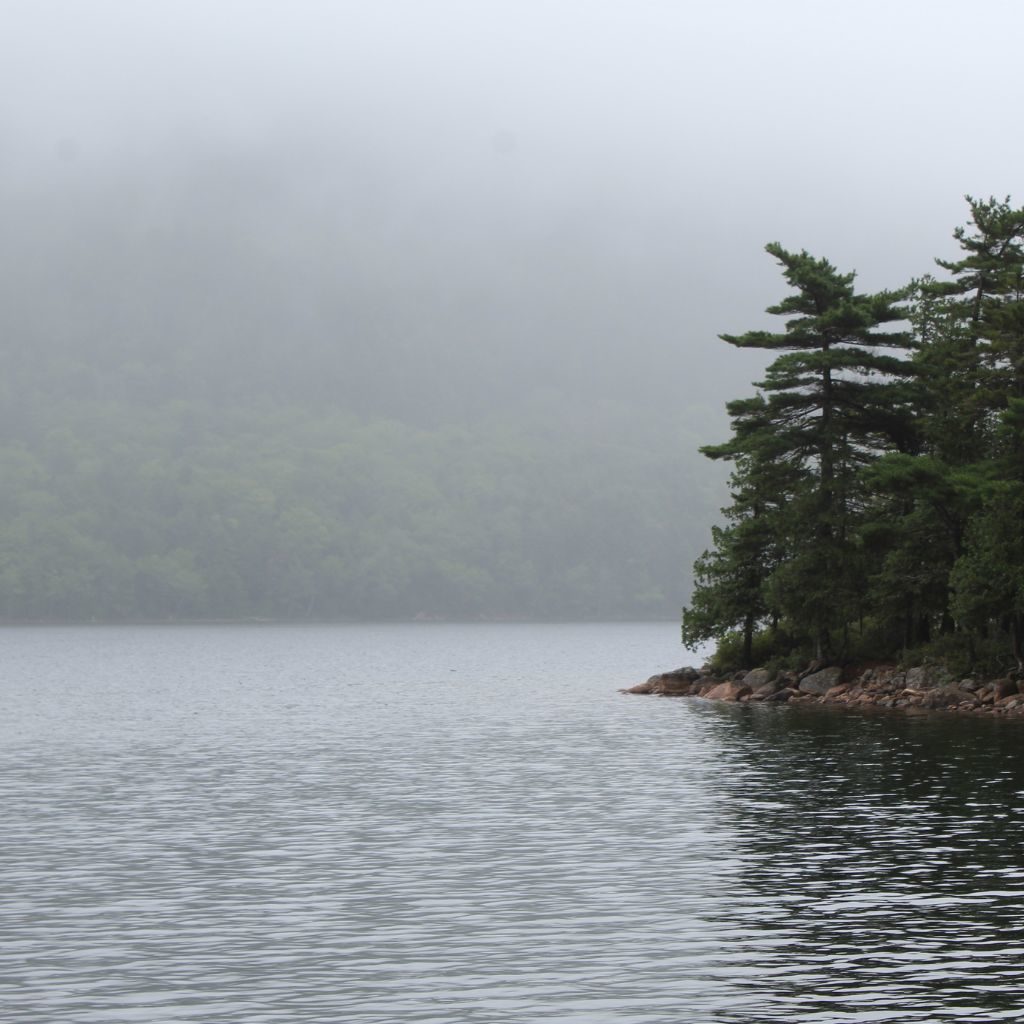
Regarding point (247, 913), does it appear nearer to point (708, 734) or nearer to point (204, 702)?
point (708, 734)

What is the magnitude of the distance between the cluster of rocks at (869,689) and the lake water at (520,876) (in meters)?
7.59

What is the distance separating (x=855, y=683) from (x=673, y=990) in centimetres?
6370

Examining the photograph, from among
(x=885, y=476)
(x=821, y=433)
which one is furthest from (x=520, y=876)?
(x=821, y=433)

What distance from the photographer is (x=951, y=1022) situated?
20.7m

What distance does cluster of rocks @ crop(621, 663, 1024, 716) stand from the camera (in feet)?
244

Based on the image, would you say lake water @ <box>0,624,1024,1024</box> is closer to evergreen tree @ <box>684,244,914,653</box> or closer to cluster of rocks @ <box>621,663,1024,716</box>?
cluster of rocks @ <box>621,663,1024,716</box>

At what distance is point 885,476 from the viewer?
74.9m

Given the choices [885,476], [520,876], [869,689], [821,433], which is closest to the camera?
[520,876]

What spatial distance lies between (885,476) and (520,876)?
47379 millimetres

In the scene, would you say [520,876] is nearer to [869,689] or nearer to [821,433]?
[869,689]

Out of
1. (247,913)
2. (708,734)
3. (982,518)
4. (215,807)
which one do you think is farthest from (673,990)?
(982,518)

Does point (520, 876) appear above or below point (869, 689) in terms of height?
above

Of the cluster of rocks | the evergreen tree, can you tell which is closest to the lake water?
the cluster of rocks

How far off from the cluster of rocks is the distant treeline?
1.59 m
